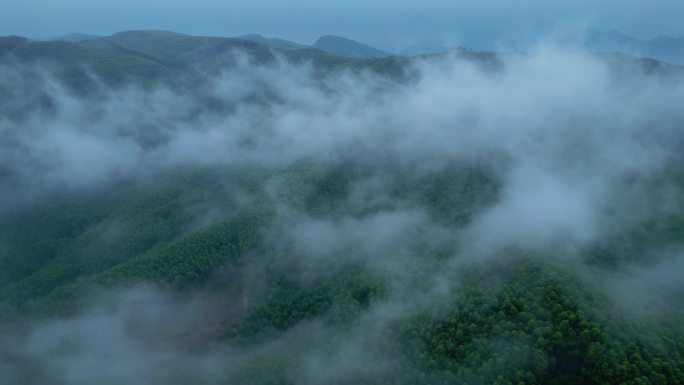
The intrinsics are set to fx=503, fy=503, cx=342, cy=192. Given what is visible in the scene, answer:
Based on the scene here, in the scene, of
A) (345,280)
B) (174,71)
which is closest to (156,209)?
(345,280)

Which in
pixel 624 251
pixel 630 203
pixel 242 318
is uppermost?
pixel 630 203

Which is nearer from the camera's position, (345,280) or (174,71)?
(345,280)

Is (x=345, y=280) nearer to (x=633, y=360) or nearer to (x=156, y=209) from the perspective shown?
(x=633, y=360)

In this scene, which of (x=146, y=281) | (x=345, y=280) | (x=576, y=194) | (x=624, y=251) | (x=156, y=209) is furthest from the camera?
(x=156, y=209)

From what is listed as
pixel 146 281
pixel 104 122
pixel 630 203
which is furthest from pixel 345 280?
pixel 104 122

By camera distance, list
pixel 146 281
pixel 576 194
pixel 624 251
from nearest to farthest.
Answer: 1. pixel 624 251
2. pixel 146 281
3. pixel 576 194

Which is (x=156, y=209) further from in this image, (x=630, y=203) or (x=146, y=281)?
(x=630, y=203)

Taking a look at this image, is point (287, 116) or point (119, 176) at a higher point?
point (287, 116)
